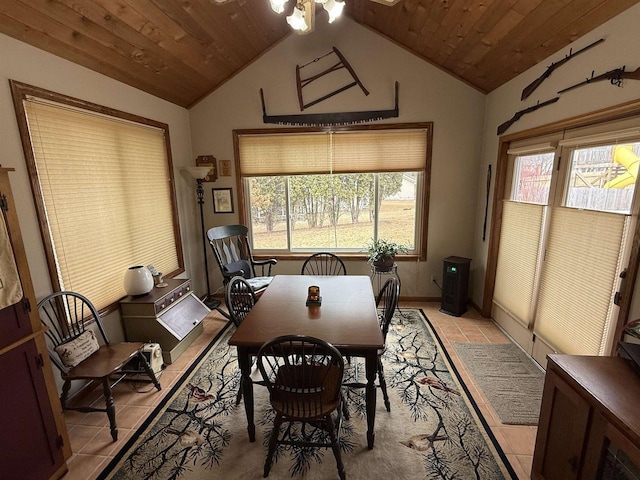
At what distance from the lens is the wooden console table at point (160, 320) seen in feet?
8.73

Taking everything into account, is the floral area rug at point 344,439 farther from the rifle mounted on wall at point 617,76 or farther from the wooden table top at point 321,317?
the rifle mounted on wall at point 617,76

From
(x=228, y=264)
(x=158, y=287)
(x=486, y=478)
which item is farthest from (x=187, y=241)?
(x=486, y=478)

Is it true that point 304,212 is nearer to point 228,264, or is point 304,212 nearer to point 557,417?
point 228,264

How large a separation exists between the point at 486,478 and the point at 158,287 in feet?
9.77

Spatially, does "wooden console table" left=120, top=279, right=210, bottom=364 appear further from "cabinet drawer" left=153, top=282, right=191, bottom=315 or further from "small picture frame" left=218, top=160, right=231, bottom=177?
"small picture frame" left=218, top=160, right=231, bottom=177

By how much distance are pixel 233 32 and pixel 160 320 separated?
9.26 feet

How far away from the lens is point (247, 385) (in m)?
1.85

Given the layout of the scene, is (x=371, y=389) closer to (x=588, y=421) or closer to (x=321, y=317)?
(x=321, y=317)

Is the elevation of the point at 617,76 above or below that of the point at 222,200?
above

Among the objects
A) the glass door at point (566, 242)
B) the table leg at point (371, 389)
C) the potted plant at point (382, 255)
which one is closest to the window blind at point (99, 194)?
the table leg at point (371, 389)

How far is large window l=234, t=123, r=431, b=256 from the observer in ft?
12.1

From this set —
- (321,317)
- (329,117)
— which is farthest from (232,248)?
(321,317)

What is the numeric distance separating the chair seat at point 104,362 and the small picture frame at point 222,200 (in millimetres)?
2111

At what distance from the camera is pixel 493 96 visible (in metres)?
3.30
